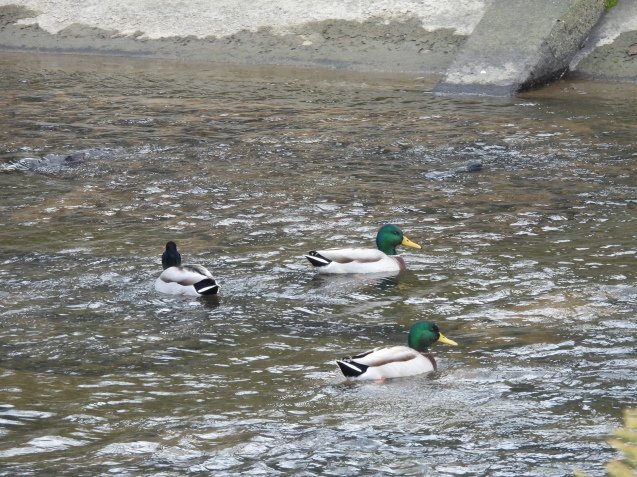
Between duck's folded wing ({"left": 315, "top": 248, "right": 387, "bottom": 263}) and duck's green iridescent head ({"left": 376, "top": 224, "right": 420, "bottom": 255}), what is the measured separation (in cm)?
17

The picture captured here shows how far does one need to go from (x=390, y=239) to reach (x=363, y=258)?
1.21ft

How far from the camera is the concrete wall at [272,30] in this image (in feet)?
63.2

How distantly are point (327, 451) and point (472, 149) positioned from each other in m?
8.48

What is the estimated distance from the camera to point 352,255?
30.1 ft

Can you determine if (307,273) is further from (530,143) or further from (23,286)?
(530,143)

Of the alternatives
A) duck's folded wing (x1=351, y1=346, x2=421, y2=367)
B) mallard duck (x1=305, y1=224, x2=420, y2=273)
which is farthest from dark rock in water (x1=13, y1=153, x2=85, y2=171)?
duck's folded wing (x1=351, y1=346, x2=421, y2=367)

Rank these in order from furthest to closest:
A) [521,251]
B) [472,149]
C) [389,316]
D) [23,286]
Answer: [472,149], [521,251], [23,286], [389,316]

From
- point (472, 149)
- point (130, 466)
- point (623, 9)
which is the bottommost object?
point (130, 466)

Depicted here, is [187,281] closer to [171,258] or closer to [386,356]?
[171,258]

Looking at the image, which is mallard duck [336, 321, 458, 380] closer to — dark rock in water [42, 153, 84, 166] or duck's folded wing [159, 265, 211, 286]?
duck's folded wing [159, 265, 211, 286]

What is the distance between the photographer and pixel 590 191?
11.5 m

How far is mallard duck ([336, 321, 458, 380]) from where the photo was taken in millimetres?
6555

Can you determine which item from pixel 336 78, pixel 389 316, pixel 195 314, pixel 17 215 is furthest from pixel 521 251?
pixel 336 78

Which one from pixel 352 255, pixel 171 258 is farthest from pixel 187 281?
pixel 352 255
